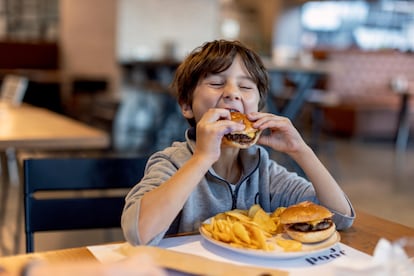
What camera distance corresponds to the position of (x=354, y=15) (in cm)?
1116

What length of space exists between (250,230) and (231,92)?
1.06ft

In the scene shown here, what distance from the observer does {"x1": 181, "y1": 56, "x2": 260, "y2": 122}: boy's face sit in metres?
1.16

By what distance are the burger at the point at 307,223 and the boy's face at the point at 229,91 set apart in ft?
0.88

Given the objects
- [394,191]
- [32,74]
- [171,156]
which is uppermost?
[171,156]

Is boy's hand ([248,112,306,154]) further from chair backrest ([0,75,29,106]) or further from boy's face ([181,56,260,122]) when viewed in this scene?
chair backrest ([0,75,29,106])

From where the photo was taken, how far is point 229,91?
3.81ft

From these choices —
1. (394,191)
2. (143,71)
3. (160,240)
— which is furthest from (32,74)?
(160,240)

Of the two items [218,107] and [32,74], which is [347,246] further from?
[32,74]

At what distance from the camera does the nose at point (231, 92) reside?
115 centimetres

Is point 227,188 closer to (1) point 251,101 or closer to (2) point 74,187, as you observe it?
(1) point 251,101

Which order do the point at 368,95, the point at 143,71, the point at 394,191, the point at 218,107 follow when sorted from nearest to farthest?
the point at 218,107
the point at 394,191
the point at 143,71
the point at 368,95

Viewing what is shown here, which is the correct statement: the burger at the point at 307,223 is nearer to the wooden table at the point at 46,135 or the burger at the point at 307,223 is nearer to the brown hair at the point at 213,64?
the brown hair at the point at 213,64

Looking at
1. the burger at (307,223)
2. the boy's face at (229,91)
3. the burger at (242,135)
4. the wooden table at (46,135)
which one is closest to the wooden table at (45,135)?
the wooden table at (46,135)

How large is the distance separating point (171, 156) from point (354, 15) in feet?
35.4
